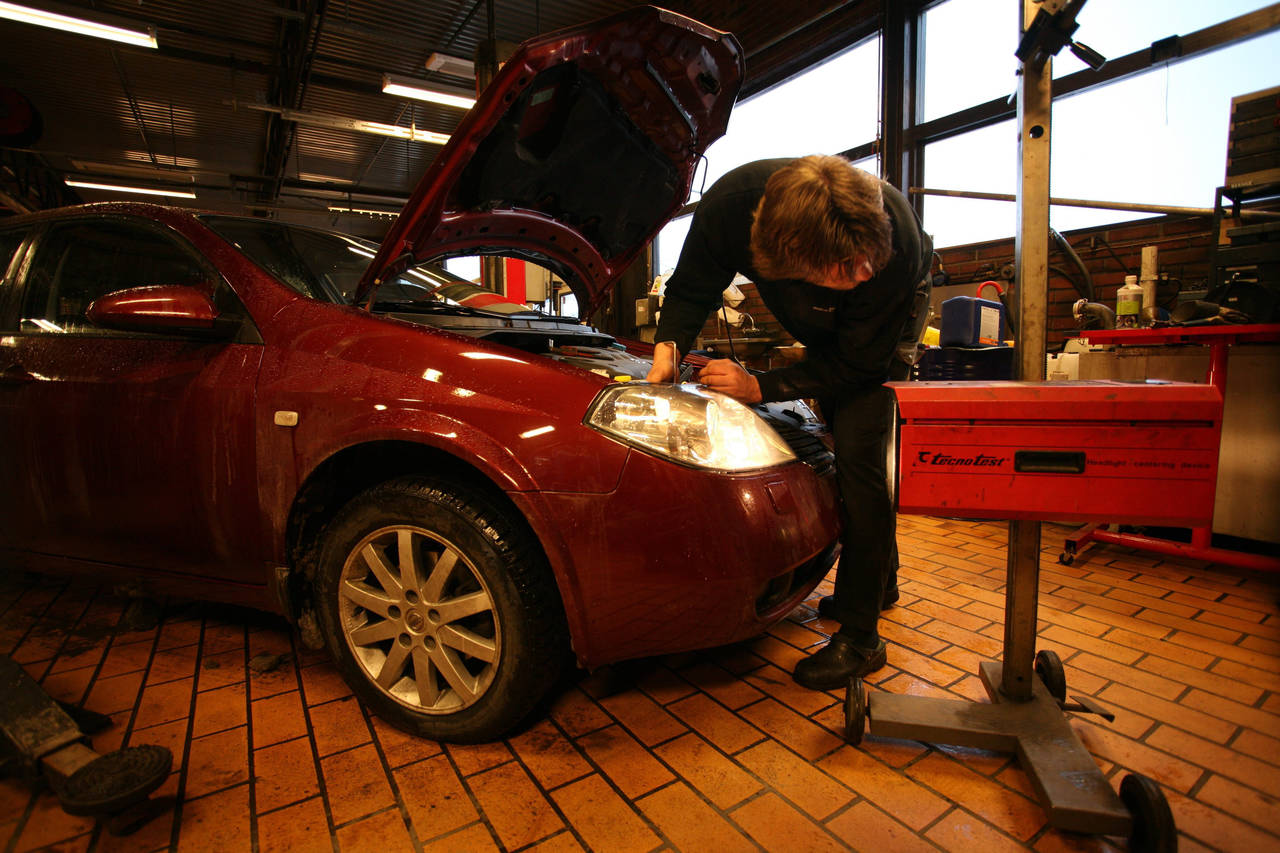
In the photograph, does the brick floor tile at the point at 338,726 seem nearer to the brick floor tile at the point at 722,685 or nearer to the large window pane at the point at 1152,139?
the brick floor tile at the point at 722,685

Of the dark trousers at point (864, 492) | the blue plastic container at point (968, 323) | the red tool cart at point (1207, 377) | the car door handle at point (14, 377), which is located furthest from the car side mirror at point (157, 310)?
the blue plastic container at point (968, 323)

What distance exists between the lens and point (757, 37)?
6438 mm

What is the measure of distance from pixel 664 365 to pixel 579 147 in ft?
2.76

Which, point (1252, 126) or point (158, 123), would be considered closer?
point (1252, 126)

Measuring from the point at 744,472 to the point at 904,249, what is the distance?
0.68 m

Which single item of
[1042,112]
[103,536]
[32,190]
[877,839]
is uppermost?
[32,190]

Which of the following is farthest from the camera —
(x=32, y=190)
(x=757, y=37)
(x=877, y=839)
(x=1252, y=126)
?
(x=32, y=190)

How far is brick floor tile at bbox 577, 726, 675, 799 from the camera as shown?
136cm

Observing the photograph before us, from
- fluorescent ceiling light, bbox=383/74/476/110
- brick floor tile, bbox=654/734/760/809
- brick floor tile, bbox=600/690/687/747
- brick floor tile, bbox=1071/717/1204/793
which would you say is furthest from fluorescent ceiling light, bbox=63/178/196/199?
brick floor tile, bbox=1071/717/1204/793

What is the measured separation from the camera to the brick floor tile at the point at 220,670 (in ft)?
5.78

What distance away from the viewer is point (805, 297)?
1.66 meters

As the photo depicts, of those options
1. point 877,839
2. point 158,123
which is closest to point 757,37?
point 877,839

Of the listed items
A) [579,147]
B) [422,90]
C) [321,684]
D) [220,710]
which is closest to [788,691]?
[321,684]

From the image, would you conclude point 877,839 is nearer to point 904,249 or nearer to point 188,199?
point 904,249
